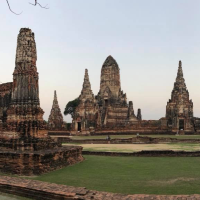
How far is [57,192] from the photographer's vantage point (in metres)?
5.00

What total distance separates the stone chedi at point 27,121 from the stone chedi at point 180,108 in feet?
76.8

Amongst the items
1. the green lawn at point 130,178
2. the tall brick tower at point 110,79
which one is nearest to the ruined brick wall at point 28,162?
the green lawn at point 130,178

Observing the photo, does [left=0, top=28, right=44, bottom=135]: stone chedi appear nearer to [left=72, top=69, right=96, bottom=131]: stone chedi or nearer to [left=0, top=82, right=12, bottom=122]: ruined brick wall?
[left=0, top=82, right=12, bottom=122]: ruined brick wall

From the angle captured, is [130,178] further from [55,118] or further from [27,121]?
[55,118]

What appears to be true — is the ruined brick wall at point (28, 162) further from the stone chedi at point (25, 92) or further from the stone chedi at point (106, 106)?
the stone chedi at point (106, 106)

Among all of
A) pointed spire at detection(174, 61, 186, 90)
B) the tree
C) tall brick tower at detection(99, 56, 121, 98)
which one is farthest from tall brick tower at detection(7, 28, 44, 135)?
the tree

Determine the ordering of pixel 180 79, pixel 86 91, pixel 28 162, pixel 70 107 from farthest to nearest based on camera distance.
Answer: pixel 70 107, pixel 86 91, pixel 180 79, pixel 28 162

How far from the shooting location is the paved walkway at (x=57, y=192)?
470 cm

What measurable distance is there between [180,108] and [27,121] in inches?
1047

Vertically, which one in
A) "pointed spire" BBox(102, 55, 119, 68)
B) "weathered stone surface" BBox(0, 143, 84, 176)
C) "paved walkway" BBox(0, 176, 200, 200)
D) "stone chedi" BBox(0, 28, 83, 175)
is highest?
"pointed spire" BBox(102, 55, 119, 68)

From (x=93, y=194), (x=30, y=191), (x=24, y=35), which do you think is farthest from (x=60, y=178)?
(x=24, y=35)

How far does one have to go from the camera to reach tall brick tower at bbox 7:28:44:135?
9547mm

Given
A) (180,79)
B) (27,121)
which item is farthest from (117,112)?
(27,121)

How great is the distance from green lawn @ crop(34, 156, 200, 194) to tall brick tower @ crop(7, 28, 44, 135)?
2308 millimetres
